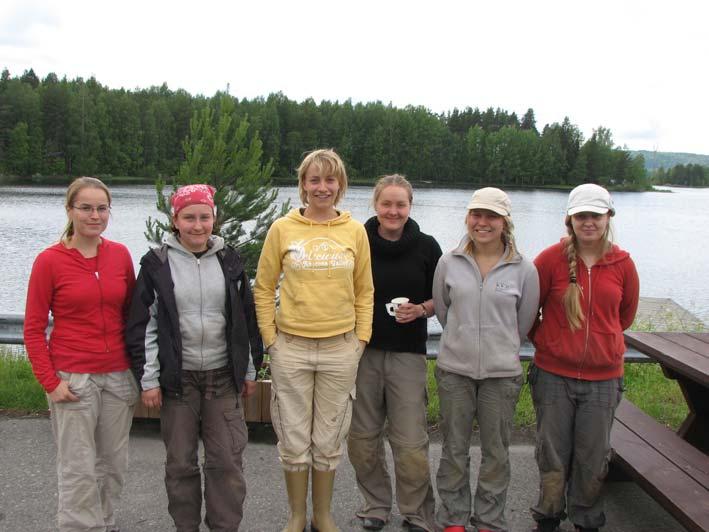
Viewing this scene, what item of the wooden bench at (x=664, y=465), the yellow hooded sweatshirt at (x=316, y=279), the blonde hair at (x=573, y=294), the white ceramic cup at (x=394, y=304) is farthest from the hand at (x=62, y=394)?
the wooden bench at (x=664, y=465)

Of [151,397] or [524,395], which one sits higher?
[151,397]

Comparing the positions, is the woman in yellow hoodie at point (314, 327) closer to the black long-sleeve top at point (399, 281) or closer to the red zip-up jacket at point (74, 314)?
the black long-sleeve top at point (399, 281)

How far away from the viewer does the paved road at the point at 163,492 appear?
3.23m

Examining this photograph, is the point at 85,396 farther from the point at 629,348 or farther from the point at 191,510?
the point at 629,348

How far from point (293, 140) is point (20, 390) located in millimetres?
48463

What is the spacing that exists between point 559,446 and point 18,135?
62103 millimetres

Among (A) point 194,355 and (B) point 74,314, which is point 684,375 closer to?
(A) point 194,355

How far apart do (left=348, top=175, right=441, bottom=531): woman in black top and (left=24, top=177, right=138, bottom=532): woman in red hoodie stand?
1.22 m

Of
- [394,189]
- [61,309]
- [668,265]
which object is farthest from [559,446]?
[668,265]

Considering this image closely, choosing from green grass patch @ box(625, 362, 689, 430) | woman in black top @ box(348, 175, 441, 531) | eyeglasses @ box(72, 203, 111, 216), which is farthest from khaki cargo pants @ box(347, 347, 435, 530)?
green grass patch @ box(625, 362, 689, 430)

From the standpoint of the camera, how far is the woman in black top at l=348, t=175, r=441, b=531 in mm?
3289

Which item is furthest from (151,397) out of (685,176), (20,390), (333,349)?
(685,176)

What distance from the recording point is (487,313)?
3.15m

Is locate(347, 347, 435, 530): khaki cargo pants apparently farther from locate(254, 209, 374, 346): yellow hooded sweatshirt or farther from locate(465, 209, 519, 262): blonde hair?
locate(465, 209, 519, 262): blonde hair
